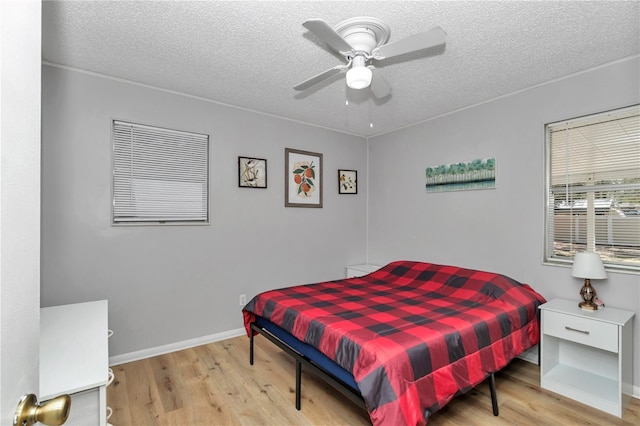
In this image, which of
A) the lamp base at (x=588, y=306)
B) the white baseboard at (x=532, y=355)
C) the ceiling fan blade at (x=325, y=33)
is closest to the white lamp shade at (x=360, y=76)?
the ceiling fan blade at (x=325, y=33)

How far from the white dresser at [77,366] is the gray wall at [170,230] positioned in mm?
1001

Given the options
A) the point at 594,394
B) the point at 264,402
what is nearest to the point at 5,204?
the point at 264,402

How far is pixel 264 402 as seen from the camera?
7.37 feet

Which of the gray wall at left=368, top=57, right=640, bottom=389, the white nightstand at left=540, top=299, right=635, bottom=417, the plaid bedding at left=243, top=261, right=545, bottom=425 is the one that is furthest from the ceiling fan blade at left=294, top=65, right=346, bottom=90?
the white nightstand at left=540, top=299, right=635, bottom=417

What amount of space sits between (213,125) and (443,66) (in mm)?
2235

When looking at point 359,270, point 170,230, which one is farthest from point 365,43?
point 359,270

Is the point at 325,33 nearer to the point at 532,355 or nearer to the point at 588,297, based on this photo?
the point at 588,297

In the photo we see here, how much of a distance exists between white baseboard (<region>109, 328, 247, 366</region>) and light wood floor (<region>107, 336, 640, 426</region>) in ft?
0.25

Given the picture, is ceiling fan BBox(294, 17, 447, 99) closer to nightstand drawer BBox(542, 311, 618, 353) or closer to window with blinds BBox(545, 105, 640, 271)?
window with blinds BBox(545, 105, 640, 271)

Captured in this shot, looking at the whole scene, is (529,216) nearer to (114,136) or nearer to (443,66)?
(443,66)

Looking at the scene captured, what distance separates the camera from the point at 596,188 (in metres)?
2.63

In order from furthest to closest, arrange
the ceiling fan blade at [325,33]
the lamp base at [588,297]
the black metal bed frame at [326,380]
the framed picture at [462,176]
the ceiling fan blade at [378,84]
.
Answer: the framed picture at [462,176] → the lamp base at [588,297] → the ceiling fan blade at [378,84] → the black metal bed frame at [326,380] → the ceiling fan blade at [325,33]

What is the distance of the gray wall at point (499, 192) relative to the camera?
2.53 m

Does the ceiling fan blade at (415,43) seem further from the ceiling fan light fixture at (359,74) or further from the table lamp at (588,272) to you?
the table lamp at (588,272)
